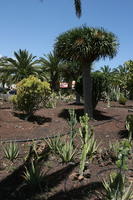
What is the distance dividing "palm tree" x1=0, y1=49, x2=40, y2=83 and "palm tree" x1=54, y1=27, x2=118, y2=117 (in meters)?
25.0

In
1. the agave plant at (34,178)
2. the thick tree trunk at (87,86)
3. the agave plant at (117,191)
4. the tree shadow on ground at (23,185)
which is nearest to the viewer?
the agave plant at (117,191)

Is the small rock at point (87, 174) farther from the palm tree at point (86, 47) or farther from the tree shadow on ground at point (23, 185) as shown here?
the palm tree at point (86, 47)

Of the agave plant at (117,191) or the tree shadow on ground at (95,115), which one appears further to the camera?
the tree shadow on ground at (95,115)

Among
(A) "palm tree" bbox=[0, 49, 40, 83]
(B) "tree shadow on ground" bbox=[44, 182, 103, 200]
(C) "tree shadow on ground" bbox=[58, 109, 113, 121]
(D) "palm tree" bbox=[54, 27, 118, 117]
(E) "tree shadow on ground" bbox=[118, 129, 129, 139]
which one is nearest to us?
(B) "tree shadow on ground" bbox=[44, 182, 103, 200]

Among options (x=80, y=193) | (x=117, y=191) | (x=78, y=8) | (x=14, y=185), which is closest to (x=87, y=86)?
(x=78, y=8)

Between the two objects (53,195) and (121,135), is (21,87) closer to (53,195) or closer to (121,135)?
(121,135)

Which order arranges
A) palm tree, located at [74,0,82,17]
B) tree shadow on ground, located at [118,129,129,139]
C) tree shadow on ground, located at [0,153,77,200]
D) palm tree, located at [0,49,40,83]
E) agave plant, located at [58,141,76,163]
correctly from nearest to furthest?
tree shadow on ground, located at [0,153,77,200] → agave plant, located at [58,141,76,163] → tree shadow on ground, located at [118,129,129,139] → palm tree, located at [74,0,82,17] → palm tree, located at [0,49,40,83]

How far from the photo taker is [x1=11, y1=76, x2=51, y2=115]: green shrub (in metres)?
15.0

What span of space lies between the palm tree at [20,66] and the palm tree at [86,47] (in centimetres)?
2500

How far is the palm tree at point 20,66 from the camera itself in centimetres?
4059

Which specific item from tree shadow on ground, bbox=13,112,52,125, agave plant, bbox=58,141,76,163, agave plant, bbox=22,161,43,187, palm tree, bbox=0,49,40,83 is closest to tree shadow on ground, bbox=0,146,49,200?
agave plant, bbox=22,161,43,187

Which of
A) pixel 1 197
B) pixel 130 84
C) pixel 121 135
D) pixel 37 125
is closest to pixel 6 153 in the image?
pixel 1 197

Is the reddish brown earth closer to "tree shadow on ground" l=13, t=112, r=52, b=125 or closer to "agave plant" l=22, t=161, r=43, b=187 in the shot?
"agave plant" l=22, t=161, r=43, b=187

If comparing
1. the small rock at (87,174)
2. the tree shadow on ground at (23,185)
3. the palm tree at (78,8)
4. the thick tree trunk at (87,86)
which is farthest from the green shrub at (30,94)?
the small rock at (87,174)
